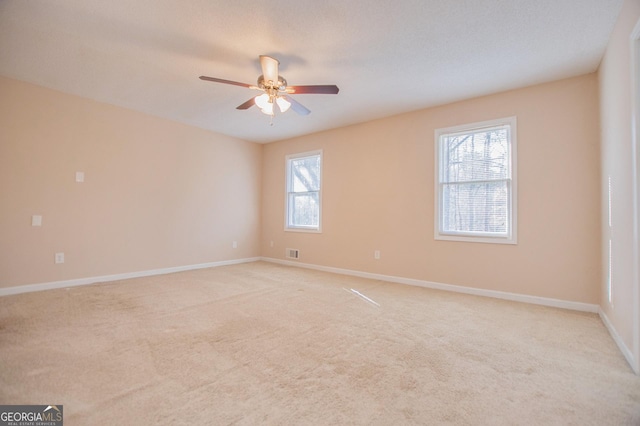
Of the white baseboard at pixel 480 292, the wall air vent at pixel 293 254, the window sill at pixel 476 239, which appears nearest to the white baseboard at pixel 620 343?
the white baseboard at pixel 480 292

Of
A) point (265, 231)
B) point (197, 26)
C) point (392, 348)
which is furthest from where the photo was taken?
point (265, 231)

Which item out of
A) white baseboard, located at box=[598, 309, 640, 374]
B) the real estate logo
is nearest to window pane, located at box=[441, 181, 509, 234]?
white baseboard, located at box=[598, 309, 640, 374]

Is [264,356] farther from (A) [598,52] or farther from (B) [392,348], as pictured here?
(A) [598,52]

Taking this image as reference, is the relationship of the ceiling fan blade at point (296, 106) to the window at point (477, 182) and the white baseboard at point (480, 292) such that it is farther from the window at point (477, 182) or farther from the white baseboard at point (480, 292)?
the white baseboard at point (480, 292)

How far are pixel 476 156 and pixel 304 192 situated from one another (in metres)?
3.15

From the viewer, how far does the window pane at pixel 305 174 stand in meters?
5.56

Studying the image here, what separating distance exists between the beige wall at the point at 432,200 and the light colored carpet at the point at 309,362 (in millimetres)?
549

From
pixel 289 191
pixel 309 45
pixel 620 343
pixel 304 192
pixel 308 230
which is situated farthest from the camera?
pixel 289 191

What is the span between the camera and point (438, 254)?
4.00 metres

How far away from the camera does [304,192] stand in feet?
18.7

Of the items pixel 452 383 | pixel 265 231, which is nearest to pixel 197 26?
pixel 452 383

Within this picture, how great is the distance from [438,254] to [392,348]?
7.26ft

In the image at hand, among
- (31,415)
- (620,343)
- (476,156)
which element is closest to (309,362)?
(31,415)

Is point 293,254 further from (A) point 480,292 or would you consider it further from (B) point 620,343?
(B) point 620,343
